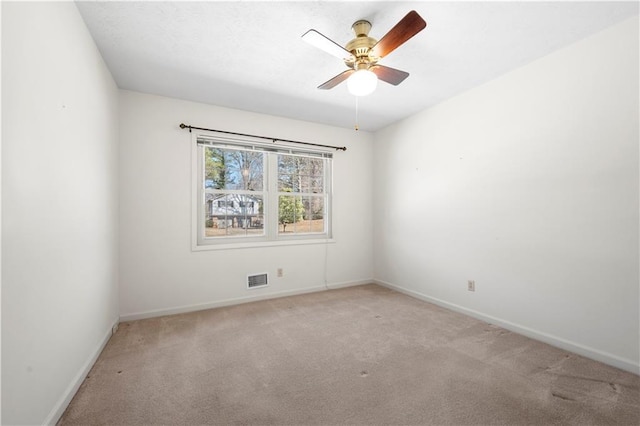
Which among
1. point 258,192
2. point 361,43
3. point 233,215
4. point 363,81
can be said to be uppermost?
point 361,43

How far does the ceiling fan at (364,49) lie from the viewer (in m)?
1.76

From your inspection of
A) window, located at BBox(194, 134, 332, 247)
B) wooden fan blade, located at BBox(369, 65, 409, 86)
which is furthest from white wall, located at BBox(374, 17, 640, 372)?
window, located at BBox(194, 134, 332, 247)

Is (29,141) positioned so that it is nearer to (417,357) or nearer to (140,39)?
(140,39)

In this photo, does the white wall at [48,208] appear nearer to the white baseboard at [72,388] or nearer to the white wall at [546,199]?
the white baseboard at [72,388]

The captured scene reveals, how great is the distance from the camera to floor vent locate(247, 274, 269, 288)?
366 centimetres

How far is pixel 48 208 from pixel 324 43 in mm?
1899

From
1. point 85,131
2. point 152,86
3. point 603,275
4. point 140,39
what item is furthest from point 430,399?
point 152,86

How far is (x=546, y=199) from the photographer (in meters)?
2.49

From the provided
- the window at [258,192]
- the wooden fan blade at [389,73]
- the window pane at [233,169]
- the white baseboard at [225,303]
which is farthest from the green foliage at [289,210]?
the wooden fan blade at [389,73]

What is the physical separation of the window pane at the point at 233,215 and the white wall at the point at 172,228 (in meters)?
0.27

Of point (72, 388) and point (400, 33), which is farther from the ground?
point (400, 33)

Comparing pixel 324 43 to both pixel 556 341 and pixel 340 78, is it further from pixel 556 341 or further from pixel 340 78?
pixel 556 341

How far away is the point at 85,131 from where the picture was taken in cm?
199

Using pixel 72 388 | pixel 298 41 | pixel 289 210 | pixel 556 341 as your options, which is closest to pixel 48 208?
pixel 72 388
